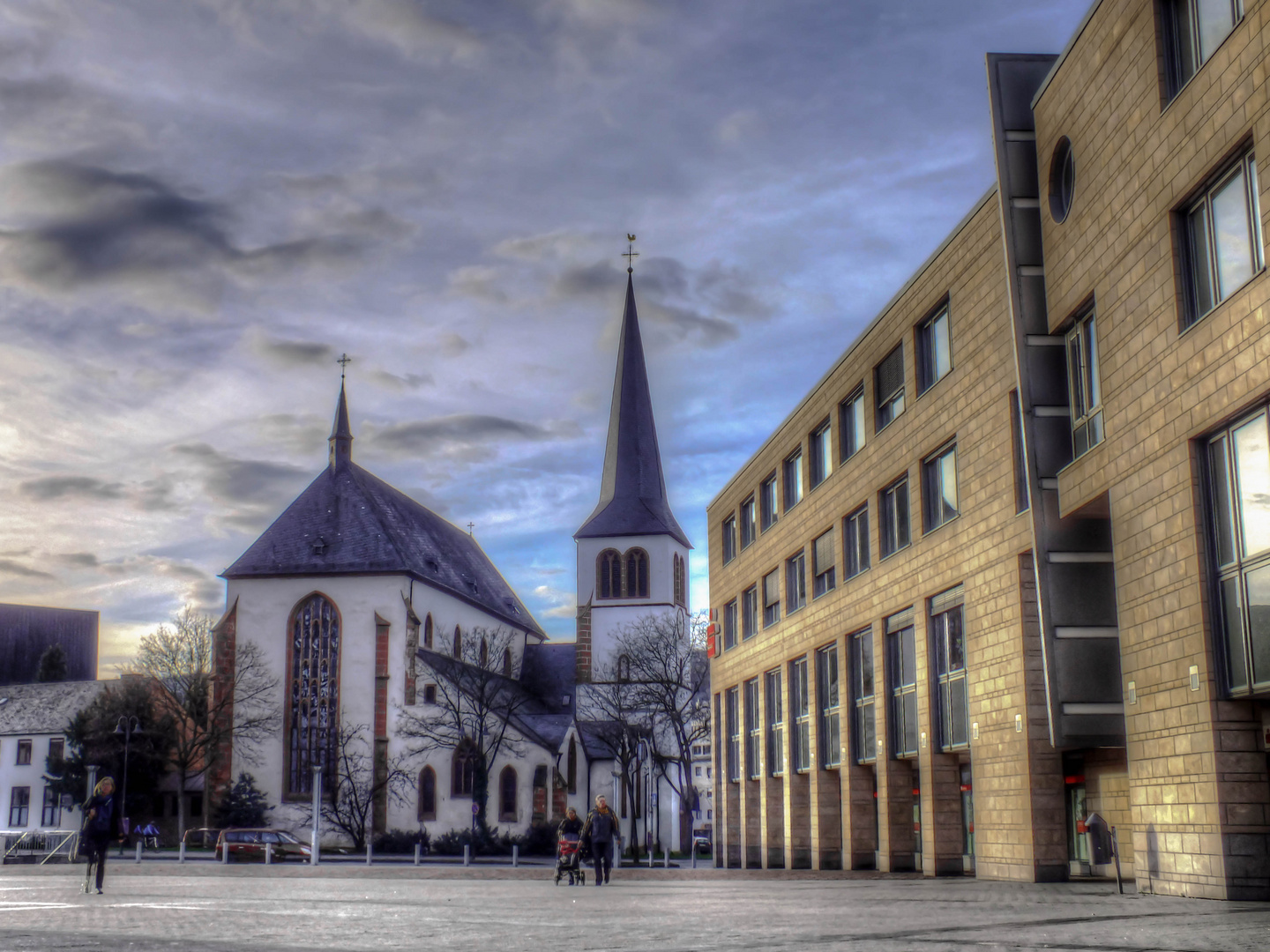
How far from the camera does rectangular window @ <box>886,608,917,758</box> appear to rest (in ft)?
87.4

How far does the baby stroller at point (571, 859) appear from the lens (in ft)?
83.1

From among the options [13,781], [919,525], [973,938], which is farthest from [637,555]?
[973,938]

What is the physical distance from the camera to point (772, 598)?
38562 mm

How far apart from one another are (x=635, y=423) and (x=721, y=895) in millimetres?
60450

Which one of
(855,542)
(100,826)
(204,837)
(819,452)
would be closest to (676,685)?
(204,837)

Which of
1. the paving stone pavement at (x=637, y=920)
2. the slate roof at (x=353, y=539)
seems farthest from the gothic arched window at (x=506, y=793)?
the paving stone pavement at (x=637, y=920)

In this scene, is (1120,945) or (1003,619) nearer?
(1120,945)

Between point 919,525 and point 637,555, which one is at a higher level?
point 637,555

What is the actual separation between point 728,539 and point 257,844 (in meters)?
20.2

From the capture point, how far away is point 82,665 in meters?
116

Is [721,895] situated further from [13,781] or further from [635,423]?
[13,781]

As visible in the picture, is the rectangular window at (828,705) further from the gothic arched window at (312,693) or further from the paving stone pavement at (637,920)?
the gothic arched window at (312,693)

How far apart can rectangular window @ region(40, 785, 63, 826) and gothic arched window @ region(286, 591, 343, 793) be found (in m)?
18.8

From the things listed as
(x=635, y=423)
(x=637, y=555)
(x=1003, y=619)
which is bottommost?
(x=1003, y=619)
